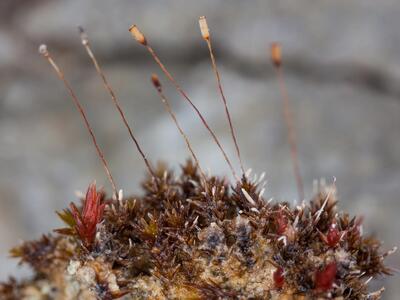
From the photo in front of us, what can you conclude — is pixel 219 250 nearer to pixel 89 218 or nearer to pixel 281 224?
pixel 281 224

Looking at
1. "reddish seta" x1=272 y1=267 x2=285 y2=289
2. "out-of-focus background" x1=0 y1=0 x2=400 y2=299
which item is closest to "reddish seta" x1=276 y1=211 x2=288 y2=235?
"reddish seta" x1=272 y1=267 x2=285 y2=289

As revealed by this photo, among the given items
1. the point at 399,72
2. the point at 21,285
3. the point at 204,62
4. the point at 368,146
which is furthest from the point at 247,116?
the point at 21,285

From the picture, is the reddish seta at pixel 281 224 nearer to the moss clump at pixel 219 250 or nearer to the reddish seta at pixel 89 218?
the moss clump at pixel 219 250

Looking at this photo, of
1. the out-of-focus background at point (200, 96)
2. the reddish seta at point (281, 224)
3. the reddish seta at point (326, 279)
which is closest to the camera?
the reddish seta at point (326, 279)

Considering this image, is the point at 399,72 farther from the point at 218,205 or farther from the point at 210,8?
the point at 218,205

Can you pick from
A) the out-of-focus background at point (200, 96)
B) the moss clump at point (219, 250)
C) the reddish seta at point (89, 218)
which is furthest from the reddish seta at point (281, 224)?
the out-of-focus background at point (200, 96)

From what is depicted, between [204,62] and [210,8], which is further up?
[210,8]
